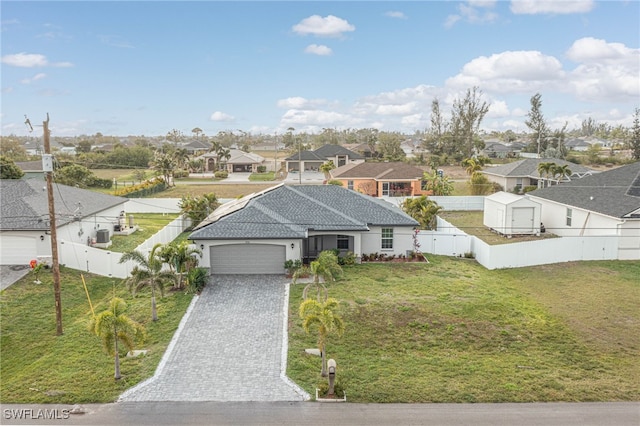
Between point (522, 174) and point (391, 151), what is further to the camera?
point (391, 151)

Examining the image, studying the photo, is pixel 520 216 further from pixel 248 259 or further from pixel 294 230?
pixel 248 259

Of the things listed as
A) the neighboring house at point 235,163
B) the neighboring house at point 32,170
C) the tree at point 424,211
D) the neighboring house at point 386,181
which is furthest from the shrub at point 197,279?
the neighboring house at point 235,163

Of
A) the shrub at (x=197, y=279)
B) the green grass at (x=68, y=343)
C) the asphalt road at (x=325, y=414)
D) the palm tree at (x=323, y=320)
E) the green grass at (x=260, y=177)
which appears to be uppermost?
the green grass at (x=260, y=177)

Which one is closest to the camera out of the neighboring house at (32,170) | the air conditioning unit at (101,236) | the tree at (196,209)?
the air conditioning unit at (101,236)

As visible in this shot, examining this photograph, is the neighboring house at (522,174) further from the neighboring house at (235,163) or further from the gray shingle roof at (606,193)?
the neighboring house at (235,163)

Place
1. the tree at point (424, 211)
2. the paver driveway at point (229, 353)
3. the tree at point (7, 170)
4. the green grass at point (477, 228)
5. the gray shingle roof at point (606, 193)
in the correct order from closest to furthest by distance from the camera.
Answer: the paver driveway at point (229, 353), the gray shingle roof at point (606, 193), the tree at point (424, 211), the green grass at point (477, 228), the tree at point (7, 170)

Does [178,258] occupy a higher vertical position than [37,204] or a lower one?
lower

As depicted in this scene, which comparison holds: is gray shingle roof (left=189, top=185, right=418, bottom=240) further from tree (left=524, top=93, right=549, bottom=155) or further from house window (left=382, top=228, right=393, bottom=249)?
tree (left=524, top=93, right=549, bottom=155)

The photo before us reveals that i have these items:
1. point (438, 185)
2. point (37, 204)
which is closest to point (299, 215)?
point (37, 204)
